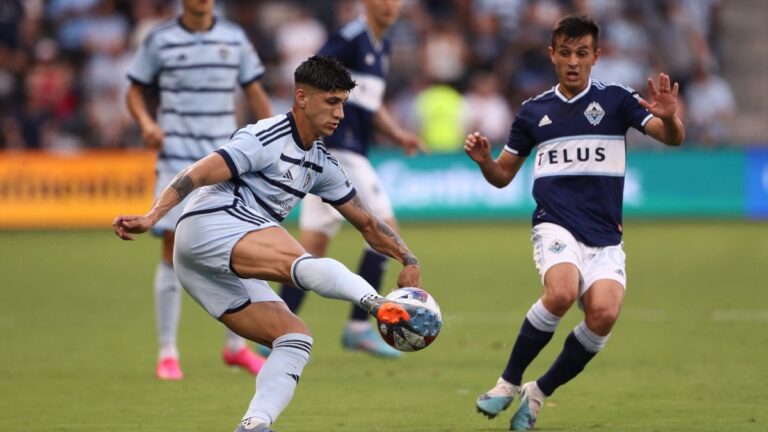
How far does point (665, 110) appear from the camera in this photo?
696cm

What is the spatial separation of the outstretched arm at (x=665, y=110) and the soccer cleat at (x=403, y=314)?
67.5 inches

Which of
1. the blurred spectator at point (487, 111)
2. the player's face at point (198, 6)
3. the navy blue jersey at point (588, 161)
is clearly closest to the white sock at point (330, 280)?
the navy blue jersey at point (588, 161)

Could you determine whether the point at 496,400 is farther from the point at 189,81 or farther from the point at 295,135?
the point at 189,81

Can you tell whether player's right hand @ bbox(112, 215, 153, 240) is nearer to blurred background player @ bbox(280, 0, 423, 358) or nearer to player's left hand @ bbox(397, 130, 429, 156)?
blurred background player @ bbox(280, 0, 423, 358)

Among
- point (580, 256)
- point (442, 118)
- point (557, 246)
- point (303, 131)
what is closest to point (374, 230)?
point (303, 131)

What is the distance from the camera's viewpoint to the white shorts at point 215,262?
641 centimetres

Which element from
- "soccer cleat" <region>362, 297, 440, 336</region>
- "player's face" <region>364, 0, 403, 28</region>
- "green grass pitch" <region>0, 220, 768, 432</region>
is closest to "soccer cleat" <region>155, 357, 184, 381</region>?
"green grass pitch" <region>0, 220, 768, 432</region>

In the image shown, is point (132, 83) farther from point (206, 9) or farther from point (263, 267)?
point (263, 267)

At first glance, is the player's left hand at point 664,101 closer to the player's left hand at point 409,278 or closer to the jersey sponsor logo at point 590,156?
the jersey sponsor logo at point 590,156

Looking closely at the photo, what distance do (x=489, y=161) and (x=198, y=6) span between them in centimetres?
273

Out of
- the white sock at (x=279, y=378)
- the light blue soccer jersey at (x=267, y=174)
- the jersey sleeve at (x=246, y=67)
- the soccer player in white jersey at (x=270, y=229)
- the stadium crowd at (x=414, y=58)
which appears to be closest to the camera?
the soccer player in white jersey at (x=270, y=229)

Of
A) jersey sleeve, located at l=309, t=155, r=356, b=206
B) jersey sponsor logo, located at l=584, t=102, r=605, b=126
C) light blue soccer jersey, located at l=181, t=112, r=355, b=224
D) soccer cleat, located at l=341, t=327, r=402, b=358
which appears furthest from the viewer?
soccer cleat, located at l=341, t=327, r=402, b=358

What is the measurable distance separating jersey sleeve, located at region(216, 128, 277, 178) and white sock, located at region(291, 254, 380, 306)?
21.2 inches

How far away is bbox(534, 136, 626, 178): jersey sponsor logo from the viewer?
24.4 feet
